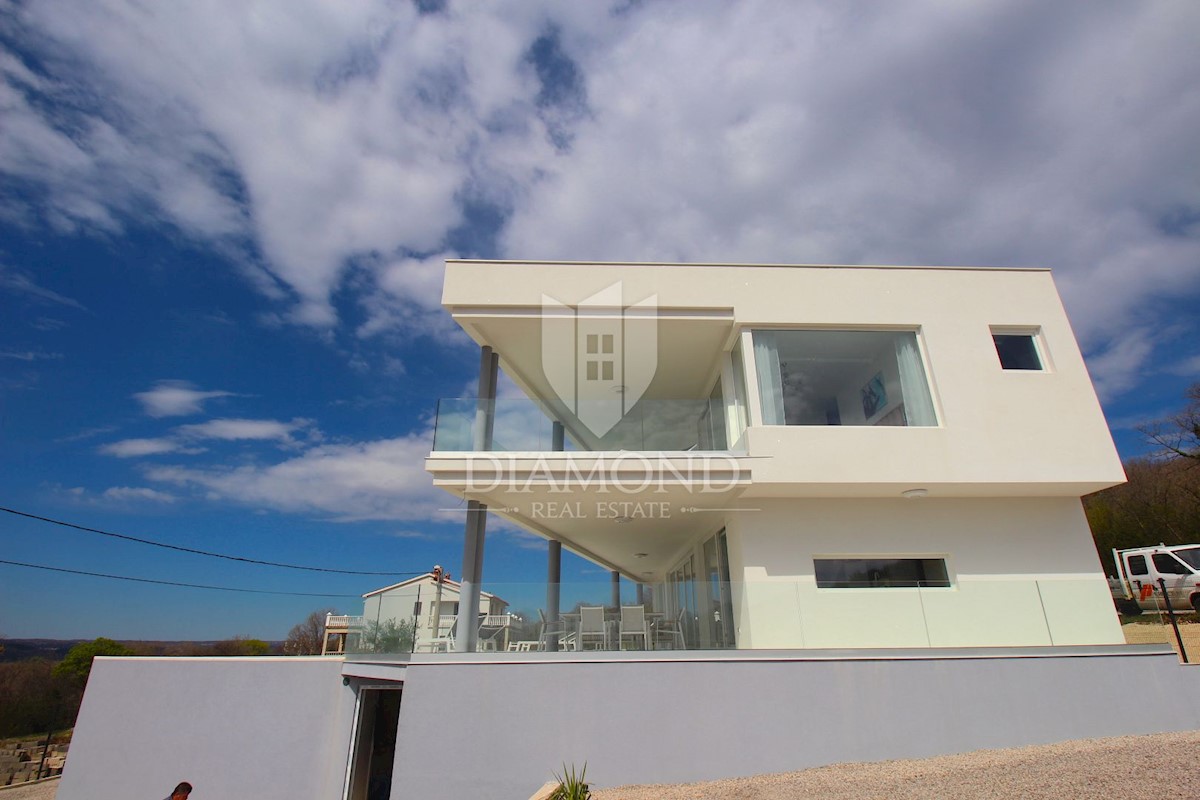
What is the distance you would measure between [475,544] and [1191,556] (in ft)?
53.2

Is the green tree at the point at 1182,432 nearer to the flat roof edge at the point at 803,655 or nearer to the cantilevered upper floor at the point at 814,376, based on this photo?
the cantilevered upper floor at the point at 814,376

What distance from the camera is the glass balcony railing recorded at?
24.5ft

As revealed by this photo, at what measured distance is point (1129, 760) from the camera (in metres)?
5.53

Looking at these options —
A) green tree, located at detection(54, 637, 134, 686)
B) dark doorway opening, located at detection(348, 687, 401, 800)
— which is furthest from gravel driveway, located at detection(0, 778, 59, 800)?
dark doorway opening, located at detection(348, 687, 401, 800)

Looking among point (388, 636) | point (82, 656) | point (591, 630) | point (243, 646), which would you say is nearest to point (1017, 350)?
point (591, 630)

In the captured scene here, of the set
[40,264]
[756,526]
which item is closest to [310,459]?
[40,264]

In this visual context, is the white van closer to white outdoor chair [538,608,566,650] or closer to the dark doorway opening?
white outdoor chair [538,608,566,650]

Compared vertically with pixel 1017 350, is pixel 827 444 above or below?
below

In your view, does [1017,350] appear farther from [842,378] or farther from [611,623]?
[611,623]

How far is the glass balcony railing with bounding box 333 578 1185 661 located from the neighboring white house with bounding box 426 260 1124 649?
A: 33mm

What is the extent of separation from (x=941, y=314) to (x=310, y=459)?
4385 centimetres

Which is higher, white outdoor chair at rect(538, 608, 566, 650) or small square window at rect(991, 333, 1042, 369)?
small square window at rect(991, 333, 1042, 369)

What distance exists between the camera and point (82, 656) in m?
32.2

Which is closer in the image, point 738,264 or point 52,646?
point 738,264
